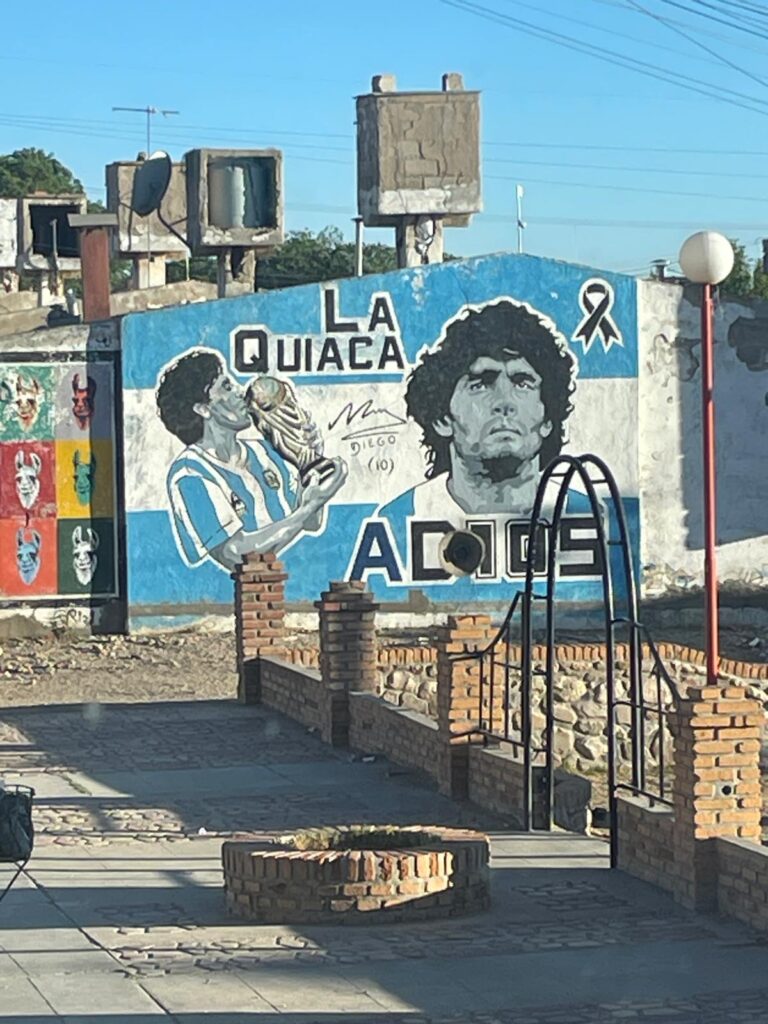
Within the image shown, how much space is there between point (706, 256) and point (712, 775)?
3.09 m

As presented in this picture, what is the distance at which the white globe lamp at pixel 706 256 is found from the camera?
11375 mm

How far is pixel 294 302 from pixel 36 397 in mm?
3685

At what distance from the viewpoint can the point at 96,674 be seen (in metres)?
23.0

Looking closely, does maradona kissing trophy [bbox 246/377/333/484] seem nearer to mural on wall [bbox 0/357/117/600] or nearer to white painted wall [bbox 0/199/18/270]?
mural on wall [bbox 0/357/117/600]

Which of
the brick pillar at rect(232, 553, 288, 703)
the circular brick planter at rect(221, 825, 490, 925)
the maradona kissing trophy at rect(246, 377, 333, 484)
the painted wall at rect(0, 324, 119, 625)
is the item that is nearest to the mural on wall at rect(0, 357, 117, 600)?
the painted wall at rect(0, 324, 119, 625)

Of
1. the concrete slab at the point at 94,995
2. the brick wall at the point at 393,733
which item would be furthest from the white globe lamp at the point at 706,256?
the concrete slab at the point at 94,995

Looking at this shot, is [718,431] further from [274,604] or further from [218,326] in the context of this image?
[274,604]

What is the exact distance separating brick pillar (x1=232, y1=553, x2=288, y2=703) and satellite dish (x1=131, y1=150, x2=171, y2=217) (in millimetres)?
13427

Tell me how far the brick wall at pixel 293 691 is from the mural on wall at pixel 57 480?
6.82 metres

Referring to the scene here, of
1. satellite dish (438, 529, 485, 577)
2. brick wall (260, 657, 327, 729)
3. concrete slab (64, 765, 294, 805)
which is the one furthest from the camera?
satellite dish (438, 529, 485, 577)

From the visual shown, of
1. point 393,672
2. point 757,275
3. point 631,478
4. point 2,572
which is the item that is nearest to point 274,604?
point 393,672

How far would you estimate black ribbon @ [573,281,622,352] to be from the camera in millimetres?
27047

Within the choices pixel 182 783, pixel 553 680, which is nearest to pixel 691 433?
pixel 182 783
